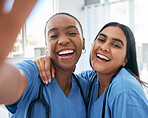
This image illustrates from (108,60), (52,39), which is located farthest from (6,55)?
(108,60)

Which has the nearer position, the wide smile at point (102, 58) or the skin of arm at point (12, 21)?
the skin of arm at point (12, 21)

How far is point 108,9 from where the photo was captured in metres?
2.90

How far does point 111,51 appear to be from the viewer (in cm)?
96

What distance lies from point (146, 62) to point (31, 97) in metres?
2.38

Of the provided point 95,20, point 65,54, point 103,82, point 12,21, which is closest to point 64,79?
point 65,54

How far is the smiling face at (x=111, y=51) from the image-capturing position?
0.96 metres

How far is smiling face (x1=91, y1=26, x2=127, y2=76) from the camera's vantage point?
0.96 meters

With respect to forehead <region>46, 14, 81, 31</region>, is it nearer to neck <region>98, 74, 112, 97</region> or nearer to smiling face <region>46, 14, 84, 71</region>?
smiling face <region>46, 14, 84, 71</region>

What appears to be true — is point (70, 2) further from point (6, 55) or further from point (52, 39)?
point (6, 55)

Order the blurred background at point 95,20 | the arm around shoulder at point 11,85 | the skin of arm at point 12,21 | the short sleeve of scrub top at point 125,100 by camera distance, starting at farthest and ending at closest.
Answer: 1. the blurred background at point 95,20
2. the short sleeve of scrub top at point 125,100
3. the arm around shoulder at point 11,85
4. the skin of arm at point 12,21

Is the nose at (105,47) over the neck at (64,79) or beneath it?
over

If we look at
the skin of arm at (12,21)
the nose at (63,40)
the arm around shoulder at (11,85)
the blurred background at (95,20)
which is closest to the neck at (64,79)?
the nose at (63,40)

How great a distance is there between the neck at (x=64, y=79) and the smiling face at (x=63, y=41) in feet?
0.17

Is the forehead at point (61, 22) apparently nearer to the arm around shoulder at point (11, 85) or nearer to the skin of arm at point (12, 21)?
the arm around shoulder at point (11, 85)
